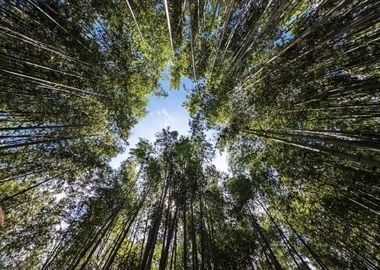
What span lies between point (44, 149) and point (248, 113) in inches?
302

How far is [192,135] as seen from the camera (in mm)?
9547

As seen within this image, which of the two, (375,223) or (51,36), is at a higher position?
(51,36)

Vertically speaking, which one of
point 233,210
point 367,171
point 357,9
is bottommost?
point 233,210

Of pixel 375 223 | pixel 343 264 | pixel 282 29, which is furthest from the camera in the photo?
pixel 282 29

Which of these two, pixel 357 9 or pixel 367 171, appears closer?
pixel 357 9

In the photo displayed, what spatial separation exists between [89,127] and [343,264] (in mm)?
9775

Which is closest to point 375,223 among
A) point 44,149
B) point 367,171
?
point 367,171

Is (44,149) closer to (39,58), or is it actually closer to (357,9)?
(39,58)

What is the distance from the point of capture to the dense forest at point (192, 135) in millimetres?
5379

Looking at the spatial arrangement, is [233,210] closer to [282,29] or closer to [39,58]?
[282,29]

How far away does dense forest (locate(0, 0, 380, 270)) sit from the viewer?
5.38 meters

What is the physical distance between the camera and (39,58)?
20.4 feet

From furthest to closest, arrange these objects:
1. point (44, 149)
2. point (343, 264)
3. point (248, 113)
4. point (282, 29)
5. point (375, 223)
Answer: point (248, 113) < point (44, 149) < point (282, 29) < point (343, 264) < point (375, 223)

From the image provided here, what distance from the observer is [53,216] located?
7.87 metres
